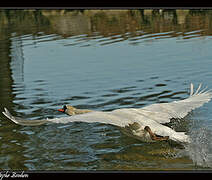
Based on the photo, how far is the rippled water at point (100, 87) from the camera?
830cm

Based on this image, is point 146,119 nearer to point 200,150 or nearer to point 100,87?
point 200,150

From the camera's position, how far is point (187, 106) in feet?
29.0

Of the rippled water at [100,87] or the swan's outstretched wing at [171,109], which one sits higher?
the swan's outstretched wing at [171,109]

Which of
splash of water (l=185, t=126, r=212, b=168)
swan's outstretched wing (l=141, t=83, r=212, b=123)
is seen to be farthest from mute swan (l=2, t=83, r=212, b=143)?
splash of water (l=185, t=126, r=212, b=168)

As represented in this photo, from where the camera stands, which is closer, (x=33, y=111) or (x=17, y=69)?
(x=33, y=111)

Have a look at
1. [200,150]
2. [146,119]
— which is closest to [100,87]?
[146,119]

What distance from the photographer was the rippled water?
8297 mm

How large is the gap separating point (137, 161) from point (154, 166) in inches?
15.0

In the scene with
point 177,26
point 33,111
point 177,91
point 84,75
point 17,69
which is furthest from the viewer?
point 177,26

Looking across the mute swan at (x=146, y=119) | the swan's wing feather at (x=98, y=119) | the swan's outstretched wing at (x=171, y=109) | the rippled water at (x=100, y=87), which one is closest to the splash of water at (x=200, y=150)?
the rippled water at (x=100, y=87)

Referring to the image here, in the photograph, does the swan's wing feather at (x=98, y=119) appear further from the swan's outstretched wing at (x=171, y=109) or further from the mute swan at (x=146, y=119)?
the swan's outstretched wing at (x=171, y=109)
